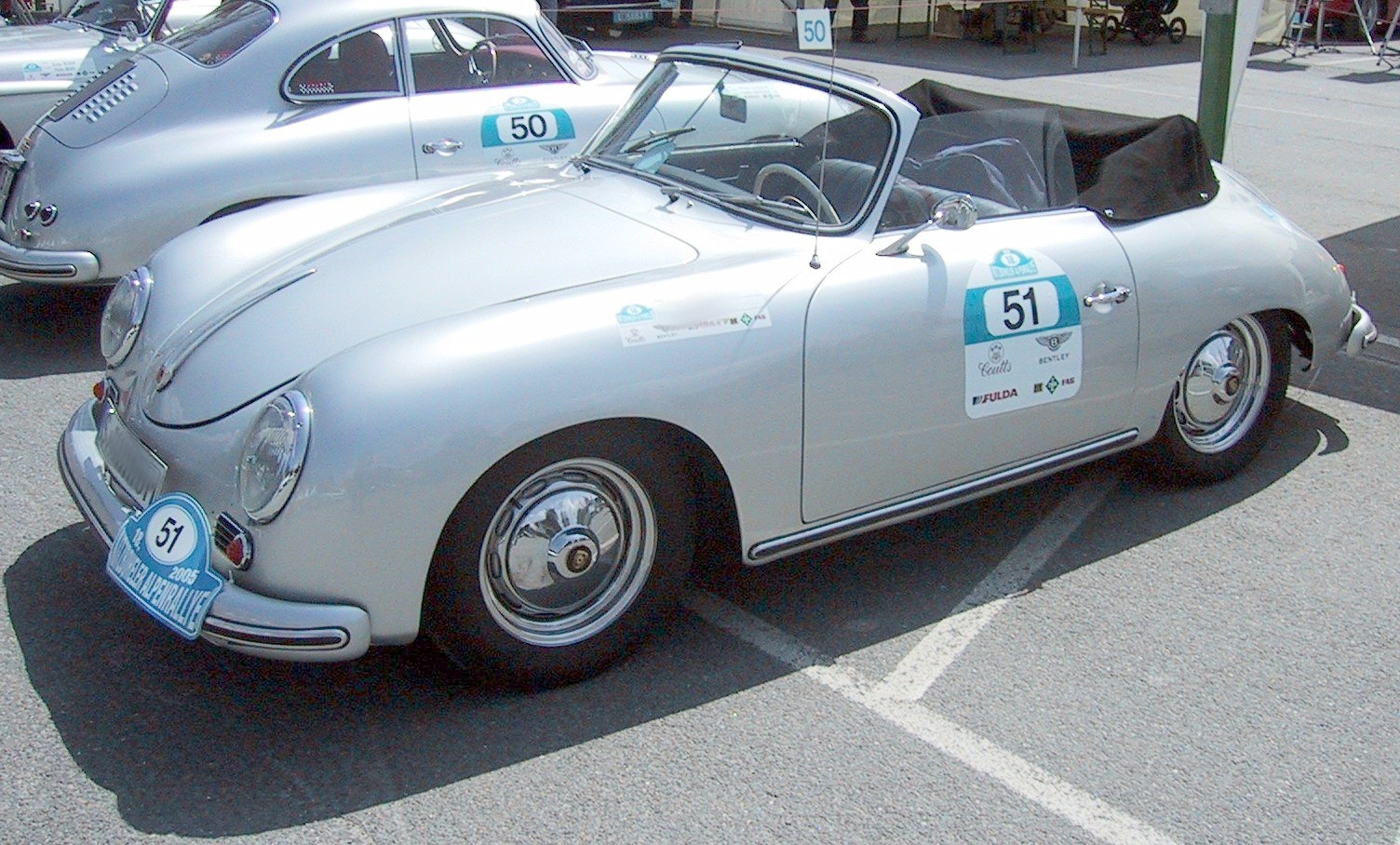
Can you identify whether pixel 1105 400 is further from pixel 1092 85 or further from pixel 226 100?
pixel 1092 85

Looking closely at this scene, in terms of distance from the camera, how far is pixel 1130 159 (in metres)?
4.56

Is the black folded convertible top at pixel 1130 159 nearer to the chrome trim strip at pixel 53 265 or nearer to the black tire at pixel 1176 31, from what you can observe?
the chrome trim strip at pixel 53 265

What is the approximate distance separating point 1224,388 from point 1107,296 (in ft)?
2.75

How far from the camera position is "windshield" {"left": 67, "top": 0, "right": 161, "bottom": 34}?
27.9 feet

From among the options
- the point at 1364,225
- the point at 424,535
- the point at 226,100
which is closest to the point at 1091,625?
the point at 424,535

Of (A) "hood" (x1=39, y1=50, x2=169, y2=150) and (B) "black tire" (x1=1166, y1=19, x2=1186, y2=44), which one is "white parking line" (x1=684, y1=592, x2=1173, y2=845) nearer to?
(A) "hood" (x1=39, y1=50, x2=169, y2=150)

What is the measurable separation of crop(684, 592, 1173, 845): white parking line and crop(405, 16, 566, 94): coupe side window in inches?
139

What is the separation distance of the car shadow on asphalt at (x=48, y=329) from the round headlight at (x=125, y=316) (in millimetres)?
1926

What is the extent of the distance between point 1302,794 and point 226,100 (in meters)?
5.06

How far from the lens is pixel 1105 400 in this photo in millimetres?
4223

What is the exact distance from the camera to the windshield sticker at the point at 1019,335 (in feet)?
12.7

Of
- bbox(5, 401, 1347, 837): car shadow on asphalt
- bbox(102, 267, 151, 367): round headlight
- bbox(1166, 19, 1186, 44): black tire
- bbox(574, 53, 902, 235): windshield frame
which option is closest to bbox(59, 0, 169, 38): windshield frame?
bbox(574, 53, 902, 235): windshield frame

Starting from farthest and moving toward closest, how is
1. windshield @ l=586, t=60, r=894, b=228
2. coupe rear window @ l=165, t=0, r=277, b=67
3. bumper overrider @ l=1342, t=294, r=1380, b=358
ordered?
coupe rear window @ l=165, t=0, r=277, b=67
bumper overrider @ l=1342, t=294, r=1380, b=358
windshield @ l=586, t=60, r=894, b=228

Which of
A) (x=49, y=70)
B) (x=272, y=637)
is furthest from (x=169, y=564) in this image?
(x=49, y=70)
